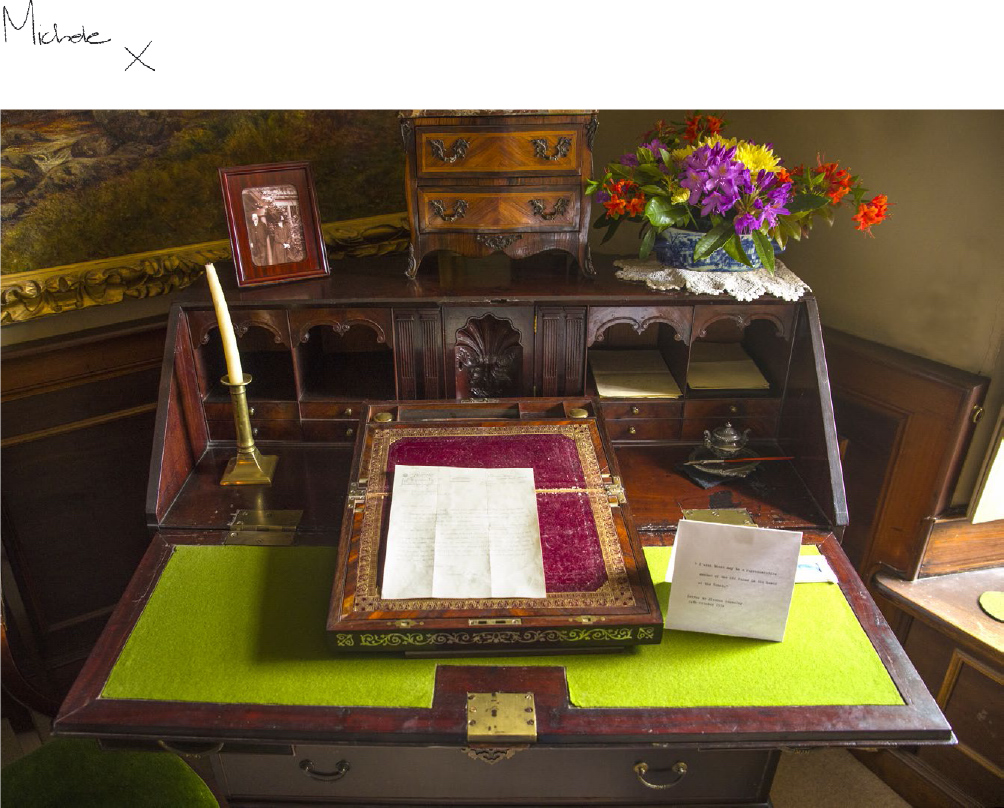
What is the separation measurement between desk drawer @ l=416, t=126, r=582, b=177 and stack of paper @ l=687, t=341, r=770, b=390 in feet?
2.05

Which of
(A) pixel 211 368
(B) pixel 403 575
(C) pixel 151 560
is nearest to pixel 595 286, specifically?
(B) pixel 403 575

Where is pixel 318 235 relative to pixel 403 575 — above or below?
above

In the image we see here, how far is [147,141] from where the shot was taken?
1.89 metres

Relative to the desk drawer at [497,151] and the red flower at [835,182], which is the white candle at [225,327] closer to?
the desk drawer at [497,151]

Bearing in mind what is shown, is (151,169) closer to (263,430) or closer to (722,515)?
(263,430)

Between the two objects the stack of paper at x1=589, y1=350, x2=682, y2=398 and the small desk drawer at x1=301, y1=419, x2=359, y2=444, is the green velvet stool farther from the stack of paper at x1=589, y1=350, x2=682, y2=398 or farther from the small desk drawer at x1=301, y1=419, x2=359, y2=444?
the stack of paper at x1=589, y1=350, x2=682, y2=398

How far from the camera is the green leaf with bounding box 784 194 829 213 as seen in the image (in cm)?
166

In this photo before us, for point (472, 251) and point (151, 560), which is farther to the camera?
point (472, 251)

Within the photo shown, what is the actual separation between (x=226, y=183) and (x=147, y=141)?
1.15ft
